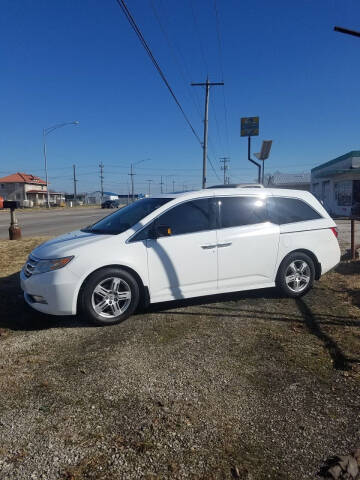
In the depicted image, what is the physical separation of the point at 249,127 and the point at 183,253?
34.5 ft

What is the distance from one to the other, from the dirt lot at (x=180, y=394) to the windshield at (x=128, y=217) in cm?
126

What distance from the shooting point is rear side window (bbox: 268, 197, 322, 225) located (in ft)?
17.2

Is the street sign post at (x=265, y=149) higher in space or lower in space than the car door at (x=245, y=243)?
higher

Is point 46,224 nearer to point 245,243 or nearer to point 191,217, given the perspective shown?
point 191,217

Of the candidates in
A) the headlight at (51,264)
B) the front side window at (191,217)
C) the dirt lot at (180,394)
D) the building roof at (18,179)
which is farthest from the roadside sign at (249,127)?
the building roof at (18,179)

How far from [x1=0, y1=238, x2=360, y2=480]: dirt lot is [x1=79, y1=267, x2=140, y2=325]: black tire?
0.15 metres

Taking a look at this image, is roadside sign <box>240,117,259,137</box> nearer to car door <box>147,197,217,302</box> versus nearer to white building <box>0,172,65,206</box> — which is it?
car door <box>147,197,217,302</box>

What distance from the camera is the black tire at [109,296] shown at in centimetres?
411

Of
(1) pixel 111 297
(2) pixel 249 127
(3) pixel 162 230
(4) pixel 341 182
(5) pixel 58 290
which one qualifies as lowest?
(1) pixel 111 297

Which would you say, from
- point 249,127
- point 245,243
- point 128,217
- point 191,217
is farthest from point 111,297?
point 249,127

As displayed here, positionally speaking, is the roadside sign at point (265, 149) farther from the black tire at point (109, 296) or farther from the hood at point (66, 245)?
the black tire at point (109, 296)

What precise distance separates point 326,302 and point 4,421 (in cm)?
437

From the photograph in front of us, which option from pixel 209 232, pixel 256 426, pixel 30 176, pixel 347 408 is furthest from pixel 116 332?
pixel 30 176

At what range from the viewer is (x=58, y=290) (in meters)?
3.99
